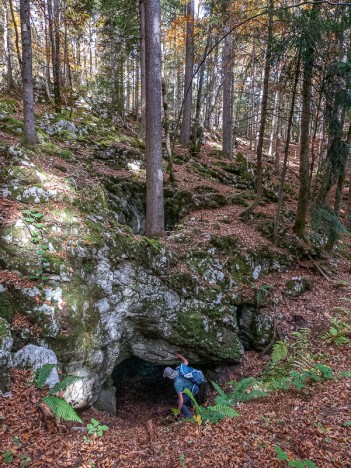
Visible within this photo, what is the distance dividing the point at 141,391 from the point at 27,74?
9.81 m

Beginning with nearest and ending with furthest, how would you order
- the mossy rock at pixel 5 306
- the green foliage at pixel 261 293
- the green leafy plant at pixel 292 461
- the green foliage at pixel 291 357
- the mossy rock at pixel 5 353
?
the green leafy plant at pixel 292 461 < the mossy rock at pixel 5 353 < the mossy rock at pixel 5 306 < the green foliage at pixel 291 357 < the green foliage at pixel 261 293

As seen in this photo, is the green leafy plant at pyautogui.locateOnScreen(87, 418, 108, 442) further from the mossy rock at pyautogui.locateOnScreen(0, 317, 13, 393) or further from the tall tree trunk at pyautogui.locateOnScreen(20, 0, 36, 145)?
the tall tree trunk at pyautogui.locateOnScreen(20, 0, 36, 145)

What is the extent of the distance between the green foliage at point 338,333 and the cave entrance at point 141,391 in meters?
4.68

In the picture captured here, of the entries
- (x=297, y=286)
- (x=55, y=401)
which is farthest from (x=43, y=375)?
(x=297, y=286)

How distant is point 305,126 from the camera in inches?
359

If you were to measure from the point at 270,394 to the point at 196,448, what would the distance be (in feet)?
7.04

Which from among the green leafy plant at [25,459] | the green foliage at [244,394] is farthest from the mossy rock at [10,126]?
the green foliage at [244,394]

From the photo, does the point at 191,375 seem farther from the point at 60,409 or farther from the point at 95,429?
the point at 60,409

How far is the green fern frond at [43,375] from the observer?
12.9 ft

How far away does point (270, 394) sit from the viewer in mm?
5121

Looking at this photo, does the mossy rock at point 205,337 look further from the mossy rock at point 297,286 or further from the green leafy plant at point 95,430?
the green leafy plant at point 95,430

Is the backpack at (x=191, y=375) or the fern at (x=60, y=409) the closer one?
the fern at (x=60, y=409)

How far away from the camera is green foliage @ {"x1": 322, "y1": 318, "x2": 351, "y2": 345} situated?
6551mm

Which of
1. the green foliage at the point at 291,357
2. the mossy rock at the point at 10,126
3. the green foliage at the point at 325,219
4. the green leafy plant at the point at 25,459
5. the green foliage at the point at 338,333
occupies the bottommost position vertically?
the green foliage at the point at 291,357
